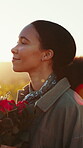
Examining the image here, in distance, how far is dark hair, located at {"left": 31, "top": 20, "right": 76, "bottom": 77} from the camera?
3.94m

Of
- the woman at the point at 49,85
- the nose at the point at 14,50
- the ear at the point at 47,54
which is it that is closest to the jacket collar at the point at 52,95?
the woman at the point at 49,85

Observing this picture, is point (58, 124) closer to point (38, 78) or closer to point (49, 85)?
point (49, 85)

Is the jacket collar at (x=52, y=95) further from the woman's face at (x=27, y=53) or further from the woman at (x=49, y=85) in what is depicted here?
the woman's face at (x=27, y=53)

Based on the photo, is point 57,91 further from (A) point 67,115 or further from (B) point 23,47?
(B) point 23,47

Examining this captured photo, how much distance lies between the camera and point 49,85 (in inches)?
156

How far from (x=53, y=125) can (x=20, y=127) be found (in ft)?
1.39

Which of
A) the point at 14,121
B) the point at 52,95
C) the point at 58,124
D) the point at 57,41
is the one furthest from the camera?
the point at 57,41

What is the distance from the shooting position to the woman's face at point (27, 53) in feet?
12.7

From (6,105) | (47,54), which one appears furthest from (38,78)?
(6,105)

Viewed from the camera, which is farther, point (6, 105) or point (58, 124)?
point (58, 124)

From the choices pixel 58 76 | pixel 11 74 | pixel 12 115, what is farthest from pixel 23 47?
pixel 11 74

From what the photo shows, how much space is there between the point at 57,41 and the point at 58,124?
88 centimetres

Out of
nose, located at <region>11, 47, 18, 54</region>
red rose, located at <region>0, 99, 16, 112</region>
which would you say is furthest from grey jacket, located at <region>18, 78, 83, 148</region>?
nose, located at <region>11, 47, 18, 54</region>

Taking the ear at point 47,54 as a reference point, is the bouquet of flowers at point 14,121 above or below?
below
